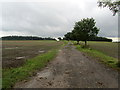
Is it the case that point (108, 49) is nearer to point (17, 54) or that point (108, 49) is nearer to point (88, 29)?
point (88, 29)

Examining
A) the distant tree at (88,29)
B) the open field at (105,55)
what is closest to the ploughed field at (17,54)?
the open field at (105,55)

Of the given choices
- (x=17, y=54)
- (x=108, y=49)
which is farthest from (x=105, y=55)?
(x=17, y=54)

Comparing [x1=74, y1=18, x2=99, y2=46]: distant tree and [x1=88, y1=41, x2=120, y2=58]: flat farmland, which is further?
[x1=74, y1=18, x2=99, y2=46]: distant tree

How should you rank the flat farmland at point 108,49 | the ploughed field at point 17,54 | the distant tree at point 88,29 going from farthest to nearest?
1. the distant tree at point 88,29
2. the flat farmland at point 108,49
3. the ploughed field at point 17,54

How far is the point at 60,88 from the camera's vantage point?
14.5ft

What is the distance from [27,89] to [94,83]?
134 inches

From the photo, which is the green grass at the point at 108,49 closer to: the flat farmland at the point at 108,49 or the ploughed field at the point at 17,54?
the flat farmland at the point at 108,49

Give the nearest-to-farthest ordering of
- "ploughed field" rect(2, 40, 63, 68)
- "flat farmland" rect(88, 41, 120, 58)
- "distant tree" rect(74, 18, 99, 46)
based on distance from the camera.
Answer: "ploughed field" rect(2, 40, 63, 68) → "flat farmland" rect(88, 41, 120, 58) → "distant tree" rect(74, 18, 99, 46)

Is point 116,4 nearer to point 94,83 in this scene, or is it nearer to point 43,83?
point 94,83

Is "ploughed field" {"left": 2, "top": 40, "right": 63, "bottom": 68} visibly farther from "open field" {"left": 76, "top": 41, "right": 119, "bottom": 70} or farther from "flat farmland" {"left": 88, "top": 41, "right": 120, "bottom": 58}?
"flat farmland" {"left": 88, "top": 41, "right": 120, "bottom": 58}

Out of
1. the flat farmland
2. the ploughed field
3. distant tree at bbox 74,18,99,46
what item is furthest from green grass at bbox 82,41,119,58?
the ploughed field

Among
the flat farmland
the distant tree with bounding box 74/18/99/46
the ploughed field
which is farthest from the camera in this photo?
the distant tree with bounding box 74/18/99/46

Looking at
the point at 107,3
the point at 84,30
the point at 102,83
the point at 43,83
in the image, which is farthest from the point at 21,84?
the point at 84,30

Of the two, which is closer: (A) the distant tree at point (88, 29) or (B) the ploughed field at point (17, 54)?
(B) the ploughed field at point (17, 54)
